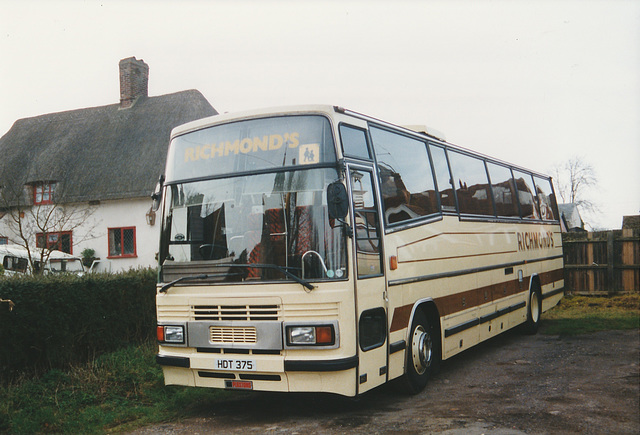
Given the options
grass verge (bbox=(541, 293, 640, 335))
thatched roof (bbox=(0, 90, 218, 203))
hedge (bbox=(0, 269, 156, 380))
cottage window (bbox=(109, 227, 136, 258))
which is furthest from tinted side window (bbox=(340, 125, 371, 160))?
cottage window (bbox=(109, 227, 136, 258))

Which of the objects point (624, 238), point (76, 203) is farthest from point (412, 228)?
point (76, 203)

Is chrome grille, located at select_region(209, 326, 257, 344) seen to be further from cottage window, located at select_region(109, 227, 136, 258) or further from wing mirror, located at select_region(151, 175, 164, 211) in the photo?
cottage window, located at select_region(109, 227, 136, 258)

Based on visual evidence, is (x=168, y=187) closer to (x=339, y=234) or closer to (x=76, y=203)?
(x=339, y=234)

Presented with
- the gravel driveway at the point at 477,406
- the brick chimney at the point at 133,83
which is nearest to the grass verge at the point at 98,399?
the gravel driveway at the point at 477,406

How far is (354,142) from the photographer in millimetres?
7176

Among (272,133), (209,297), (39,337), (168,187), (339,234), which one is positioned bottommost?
(39,337)

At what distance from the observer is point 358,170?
23.1ft

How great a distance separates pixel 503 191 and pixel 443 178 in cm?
318

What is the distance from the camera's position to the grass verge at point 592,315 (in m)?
13.7

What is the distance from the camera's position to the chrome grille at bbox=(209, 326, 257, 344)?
21.6 feet

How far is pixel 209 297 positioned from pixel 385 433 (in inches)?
89.9

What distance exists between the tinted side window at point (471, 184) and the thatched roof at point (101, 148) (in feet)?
79.5

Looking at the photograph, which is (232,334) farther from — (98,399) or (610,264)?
(610,264)

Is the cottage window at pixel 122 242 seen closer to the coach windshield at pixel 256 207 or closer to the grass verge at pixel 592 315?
the grass verge at pixel 592 315
